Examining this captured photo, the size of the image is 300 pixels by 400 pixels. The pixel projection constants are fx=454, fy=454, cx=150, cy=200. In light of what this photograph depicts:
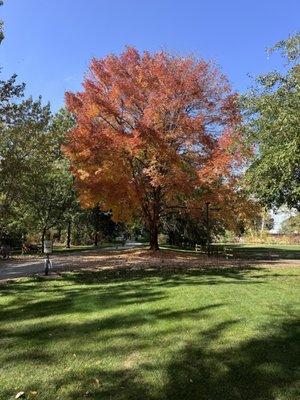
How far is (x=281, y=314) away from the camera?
855 centimetres

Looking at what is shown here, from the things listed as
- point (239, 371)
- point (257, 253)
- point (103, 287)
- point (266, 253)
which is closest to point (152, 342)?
point (239, 371)

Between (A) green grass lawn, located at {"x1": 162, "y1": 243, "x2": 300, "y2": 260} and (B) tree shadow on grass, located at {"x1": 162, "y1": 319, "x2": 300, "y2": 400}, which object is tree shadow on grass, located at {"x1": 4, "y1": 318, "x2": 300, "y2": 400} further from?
(A) green grass lawn, located at {"x1": 162, "y1": 243, "x2": 300, "y2": 260}

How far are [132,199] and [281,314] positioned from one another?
16384 millimetres

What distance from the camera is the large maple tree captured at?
22922 mm

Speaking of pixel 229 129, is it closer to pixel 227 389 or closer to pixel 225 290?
pixel 225 290

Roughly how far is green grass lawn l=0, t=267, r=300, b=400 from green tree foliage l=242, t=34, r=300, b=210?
11.7 ft

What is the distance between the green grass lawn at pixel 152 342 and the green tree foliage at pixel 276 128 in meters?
3.58

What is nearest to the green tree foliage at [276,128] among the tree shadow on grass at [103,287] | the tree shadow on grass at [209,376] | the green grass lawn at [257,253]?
the tree shadow on grass at [103,287]

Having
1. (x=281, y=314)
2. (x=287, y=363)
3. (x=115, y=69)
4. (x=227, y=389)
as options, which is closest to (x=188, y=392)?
(x=227, y=389)

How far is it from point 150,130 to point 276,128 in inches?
412

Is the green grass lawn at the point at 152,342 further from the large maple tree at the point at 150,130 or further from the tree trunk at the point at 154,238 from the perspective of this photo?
the tree trunk at the point at 154,238

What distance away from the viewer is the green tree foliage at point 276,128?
12.1 metres

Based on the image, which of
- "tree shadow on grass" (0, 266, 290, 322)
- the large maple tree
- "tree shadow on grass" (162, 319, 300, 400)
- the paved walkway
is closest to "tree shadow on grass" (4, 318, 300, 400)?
"tree shadow on grass" (162, 319, 300, 400)

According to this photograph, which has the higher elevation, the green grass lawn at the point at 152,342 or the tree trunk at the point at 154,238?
the tree trunk at the point at 154,238
